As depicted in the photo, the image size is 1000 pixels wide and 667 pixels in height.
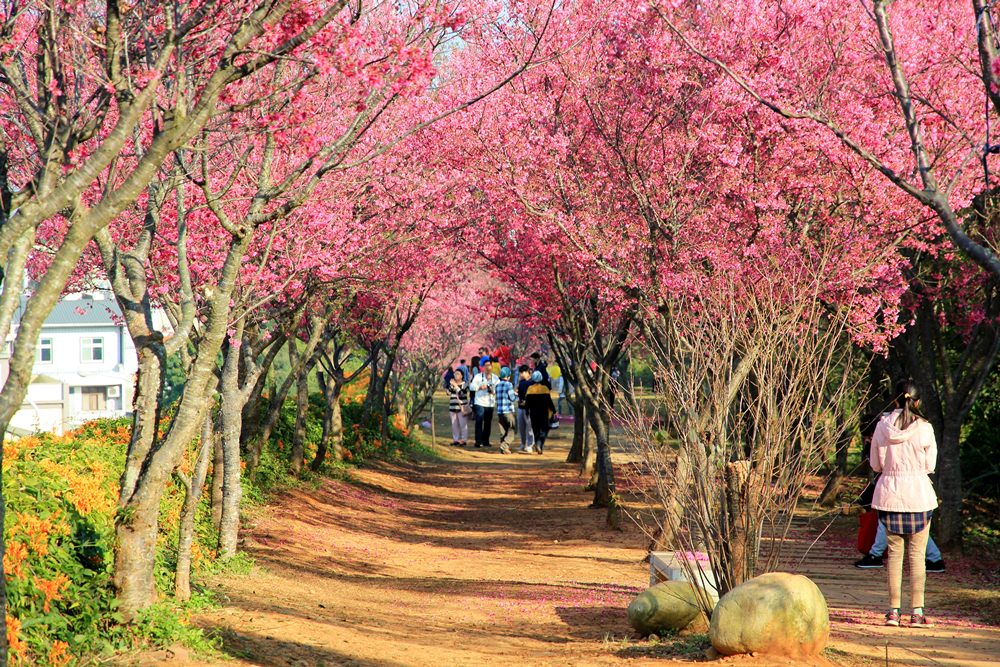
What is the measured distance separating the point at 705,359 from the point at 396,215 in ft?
23.5

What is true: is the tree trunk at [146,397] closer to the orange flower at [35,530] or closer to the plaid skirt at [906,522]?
the orange flower at [35,530]

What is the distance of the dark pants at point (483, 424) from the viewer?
28797 mm

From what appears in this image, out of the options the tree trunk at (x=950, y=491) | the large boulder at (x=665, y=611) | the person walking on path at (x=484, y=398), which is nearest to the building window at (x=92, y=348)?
the person walking on path at (x=484, y=398)

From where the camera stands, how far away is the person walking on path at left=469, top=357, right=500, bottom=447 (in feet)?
89.0

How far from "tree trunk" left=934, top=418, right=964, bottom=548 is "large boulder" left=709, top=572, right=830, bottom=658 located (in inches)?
236

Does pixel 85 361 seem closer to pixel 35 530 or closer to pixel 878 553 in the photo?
pixel 878 553

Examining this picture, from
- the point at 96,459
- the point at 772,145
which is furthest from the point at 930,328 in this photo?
the point at 96,459

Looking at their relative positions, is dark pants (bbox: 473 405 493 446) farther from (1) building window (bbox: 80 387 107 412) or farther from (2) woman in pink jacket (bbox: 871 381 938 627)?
(1) building window (bbox: 80 387 107 412)

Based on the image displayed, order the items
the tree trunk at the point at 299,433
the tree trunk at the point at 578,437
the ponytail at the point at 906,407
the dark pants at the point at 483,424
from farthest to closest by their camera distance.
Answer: the dark pants at the point at 483,424 → the tree trunk at the point at 578,437 → the tree trunk at the point at 299,433 → the ponytail at the point at 906,407

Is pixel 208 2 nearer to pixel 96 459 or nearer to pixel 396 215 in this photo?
pixel 96 459

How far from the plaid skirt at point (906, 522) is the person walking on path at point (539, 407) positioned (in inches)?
671

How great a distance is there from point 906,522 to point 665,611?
208 centimetres

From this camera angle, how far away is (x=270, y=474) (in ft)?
55.0

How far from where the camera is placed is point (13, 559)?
6.54 metres
